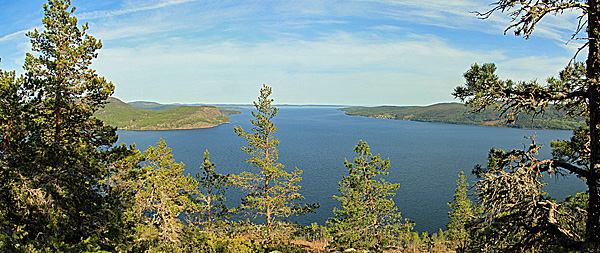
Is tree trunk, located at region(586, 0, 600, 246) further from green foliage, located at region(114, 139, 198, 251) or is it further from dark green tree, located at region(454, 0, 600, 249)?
green foliage, located at region(114, 139, 198, 251)

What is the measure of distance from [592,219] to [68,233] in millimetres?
10965

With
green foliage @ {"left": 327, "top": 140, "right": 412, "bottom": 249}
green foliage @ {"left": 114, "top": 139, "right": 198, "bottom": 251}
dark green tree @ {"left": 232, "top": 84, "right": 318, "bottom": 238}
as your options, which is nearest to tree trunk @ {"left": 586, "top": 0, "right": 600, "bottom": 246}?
green foliage @ {"left": 114, "top": 139, "right": 198, "bottom": 251}

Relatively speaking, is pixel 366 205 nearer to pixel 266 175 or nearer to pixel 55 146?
pixel 266 175

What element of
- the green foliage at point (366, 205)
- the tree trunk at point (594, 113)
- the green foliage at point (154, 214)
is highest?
the tree trunk at point (594, 113)

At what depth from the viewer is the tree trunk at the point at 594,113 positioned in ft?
16.5

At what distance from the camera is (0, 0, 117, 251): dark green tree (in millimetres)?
7887

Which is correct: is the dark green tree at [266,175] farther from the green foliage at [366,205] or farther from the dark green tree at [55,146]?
the dark green tree at [55,146]

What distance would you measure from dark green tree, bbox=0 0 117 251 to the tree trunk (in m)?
9.69

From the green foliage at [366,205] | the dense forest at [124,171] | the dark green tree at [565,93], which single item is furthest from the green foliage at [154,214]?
the green foliage at [366,205]

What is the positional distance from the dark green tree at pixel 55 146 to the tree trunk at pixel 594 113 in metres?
9.69

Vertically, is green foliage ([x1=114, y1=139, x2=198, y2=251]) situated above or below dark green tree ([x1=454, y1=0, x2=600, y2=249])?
below

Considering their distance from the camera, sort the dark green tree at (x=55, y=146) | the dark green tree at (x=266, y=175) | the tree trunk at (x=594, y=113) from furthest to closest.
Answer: the dark green tree at (x=266, y=175) → the dark green tree at (x=55, y=146) → the tree trunk at (x=594, y=113)

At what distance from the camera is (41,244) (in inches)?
299

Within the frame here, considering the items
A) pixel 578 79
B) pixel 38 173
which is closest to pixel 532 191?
pixel 578 79
